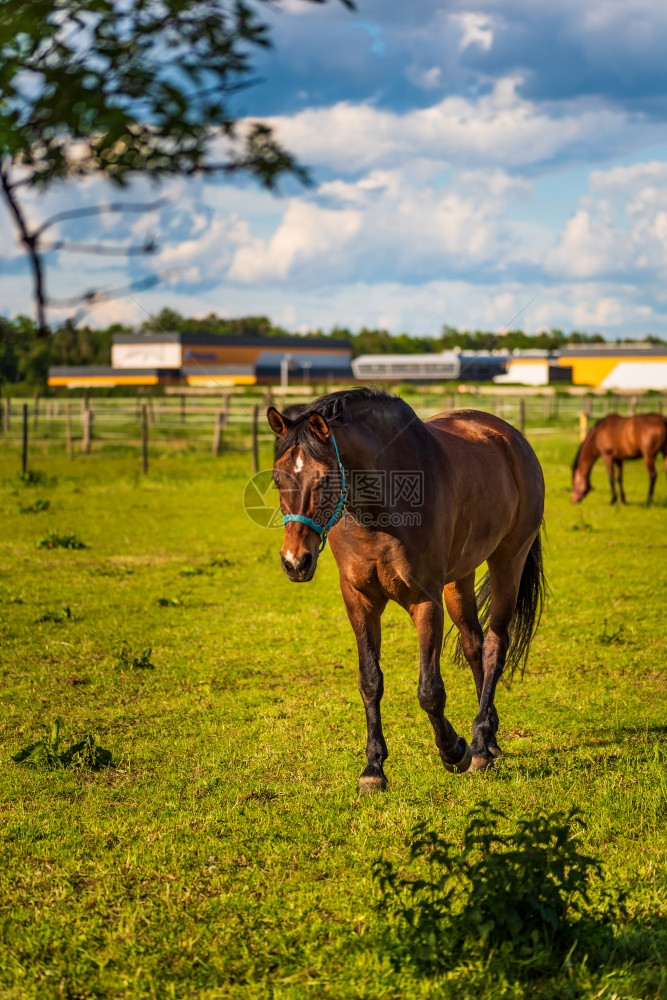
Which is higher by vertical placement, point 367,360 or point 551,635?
point 367,360

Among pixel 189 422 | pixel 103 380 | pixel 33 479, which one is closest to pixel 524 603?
pixel 33 479

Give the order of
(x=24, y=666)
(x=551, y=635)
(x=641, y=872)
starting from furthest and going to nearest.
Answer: (x=551, y=635) < (x=24, y=666) < (x=641, y=872)

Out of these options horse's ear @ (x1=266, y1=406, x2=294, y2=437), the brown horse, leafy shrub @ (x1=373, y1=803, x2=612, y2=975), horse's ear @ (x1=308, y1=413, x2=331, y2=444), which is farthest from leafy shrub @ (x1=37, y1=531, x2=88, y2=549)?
leafy shrub @ (x1=373, y1=803, x2=612, y2=975)

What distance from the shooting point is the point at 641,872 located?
411cm

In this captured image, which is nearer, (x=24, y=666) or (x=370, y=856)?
(x=370, y=856)

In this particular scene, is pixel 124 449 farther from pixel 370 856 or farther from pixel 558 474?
pixel 370 856

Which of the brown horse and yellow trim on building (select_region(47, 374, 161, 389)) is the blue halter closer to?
the brown horse

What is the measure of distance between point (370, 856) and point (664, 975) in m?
1.40

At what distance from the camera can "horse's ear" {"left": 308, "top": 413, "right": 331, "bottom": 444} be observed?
435 cm

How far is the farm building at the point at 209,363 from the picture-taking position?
87.2 metres

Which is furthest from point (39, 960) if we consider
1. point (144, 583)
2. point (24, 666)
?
point (144, 583)

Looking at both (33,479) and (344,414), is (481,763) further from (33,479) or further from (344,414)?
Answer: (33,479)

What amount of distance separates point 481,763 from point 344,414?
225cm

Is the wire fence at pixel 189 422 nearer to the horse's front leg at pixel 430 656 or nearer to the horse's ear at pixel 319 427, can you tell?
the horse's front leg at pixel 430 656
